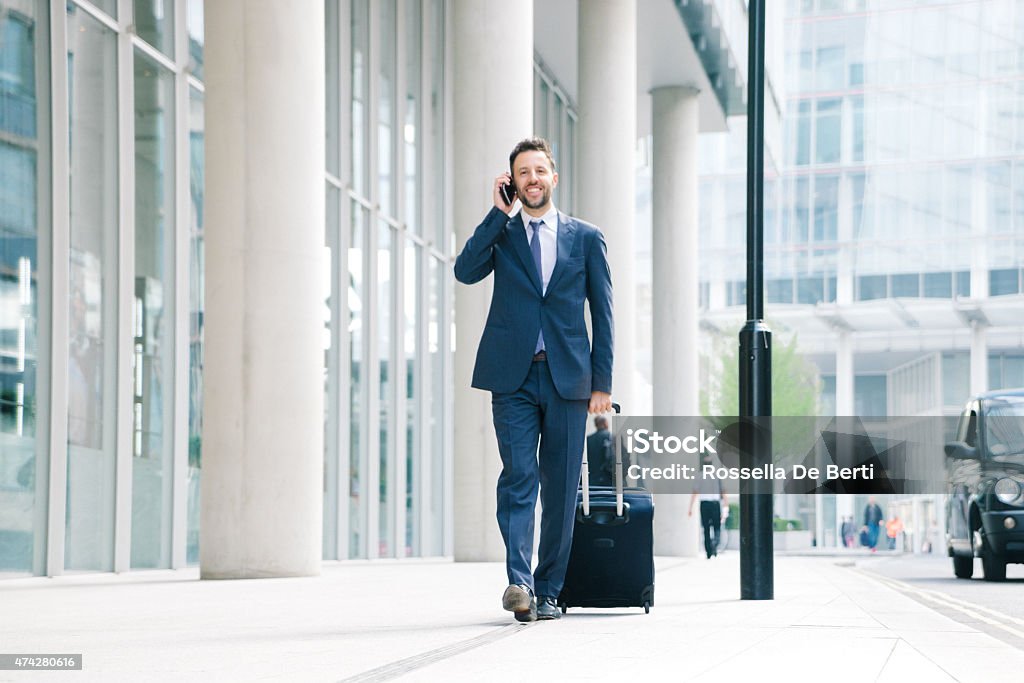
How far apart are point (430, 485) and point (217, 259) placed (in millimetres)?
12654

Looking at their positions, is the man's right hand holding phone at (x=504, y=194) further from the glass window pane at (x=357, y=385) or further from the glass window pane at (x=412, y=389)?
the glass window pane at (x=412, y=389)

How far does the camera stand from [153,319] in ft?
45.2

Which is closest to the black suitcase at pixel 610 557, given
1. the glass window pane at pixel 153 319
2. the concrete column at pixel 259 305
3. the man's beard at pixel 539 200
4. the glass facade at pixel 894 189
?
the man's beard at pixel 539 200

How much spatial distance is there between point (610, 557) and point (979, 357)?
56570 millimetres

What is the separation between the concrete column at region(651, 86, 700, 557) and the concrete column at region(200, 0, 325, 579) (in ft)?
57.9

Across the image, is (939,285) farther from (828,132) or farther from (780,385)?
(780,385)

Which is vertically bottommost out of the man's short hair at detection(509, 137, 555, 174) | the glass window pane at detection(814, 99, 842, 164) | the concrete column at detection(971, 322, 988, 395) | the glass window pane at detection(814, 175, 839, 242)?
the man's short hair at detection(509, 137, 555, 174)

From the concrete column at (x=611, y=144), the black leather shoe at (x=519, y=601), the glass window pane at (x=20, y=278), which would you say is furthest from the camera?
the concrete column at (x=611, y=144)

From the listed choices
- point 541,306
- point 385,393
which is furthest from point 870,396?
point 541,306

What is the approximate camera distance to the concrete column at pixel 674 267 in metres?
28.9

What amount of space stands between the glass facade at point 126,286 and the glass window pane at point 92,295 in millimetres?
19

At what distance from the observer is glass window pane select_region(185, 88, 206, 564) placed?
14406mm

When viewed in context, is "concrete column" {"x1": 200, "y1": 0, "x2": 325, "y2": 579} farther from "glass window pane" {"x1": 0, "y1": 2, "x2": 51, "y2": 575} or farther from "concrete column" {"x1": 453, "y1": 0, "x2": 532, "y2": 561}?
"concrete column" {"x1": 453, "y1": 0, "x2": 532, "y2": 561}
